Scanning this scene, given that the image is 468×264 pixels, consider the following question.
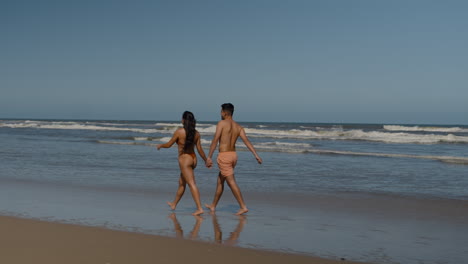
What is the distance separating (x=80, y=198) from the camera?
8211 mm

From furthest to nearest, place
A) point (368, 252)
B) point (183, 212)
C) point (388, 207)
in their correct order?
point (388, 207) → point (183, 212) → point (368, 252)

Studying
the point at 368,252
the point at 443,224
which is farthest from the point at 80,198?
the point at 443,224

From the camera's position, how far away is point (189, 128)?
6910 millimetres

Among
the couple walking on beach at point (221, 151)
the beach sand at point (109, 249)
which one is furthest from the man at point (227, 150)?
the beach sand at point (109, 249)

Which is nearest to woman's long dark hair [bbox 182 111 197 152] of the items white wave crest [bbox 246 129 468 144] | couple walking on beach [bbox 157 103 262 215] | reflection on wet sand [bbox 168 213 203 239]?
couple walking on beach [bbox 157 103 262 215]

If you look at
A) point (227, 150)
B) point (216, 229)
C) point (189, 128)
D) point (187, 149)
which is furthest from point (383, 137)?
point (216, 229)

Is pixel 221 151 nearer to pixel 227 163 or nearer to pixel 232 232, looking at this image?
pixel 227 163

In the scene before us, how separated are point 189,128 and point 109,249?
2.55 m

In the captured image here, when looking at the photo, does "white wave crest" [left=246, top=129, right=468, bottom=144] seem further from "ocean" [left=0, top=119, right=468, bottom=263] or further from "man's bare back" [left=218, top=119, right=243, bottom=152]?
"man's bare back" [left=218, top=119, right=243, bottom=152]

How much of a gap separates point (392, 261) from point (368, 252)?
1.12 feet

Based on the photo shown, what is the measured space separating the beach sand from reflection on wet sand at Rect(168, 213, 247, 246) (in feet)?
0.95

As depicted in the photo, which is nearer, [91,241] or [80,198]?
[91,241]

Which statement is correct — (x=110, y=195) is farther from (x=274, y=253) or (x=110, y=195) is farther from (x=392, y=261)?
(x=392, y=261)

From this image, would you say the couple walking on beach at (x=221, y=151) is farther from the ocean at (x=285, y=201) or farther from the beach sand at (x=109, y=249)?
the beach sand at (x=109, y=249)
